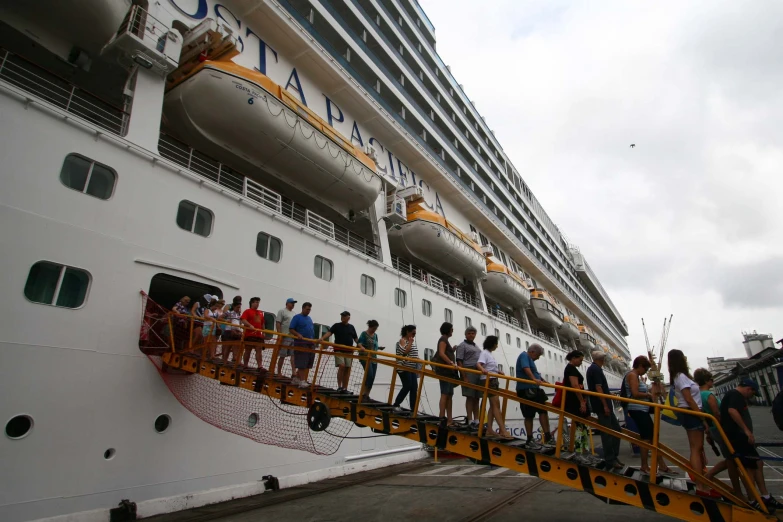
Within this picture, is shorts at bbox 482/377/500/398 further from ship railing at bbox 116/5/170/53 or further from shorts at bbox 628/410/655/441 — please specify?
ship railing at bbox 116/5/170/53

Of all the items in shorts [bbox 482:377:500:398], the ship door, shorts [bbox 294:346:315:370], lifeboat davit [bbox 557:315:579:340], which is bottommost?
shorts [bbox 482:377:500:398]

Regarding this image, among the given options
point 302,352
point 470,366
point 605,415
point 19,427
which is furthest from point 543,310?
point 19,427

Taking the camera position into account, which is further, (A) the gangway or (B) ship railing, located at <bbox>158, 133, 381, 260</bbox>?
(B) ship railing, located at <bbox>158, 133, 381, 260</bbox>

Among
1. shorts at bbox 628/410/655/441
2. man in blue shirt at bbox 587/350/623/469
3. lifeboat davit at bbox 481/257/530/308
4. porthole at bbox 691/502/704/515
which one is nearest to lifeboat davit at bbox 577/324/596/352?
lifeboat davit at bbox 481/257/530/308

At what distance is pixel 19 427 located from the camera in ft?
16.6

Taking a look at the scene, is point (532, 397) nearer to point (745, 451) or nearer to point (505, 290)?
point (745, 451)

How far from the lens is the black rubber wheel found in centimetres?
532

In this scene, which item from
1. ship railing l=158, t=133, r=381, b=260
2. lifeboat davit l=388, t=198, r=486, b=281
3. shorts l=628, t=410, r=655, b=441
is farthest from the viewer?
lifeboat davit l=388, t=198, r=486, b=281

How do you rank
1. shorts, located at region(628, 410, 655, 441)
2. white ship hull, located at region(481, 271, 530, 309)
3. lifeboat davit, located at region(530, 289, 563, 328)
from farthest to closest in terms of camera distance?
lifeboat davit, located at region(530, 289, 563, 328) < white ship hull, located at region(481, 271, 530, 309) < shorts, located at region(628, 410, 655, 441)

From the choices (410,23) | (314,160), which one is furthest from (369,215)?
(410,23)

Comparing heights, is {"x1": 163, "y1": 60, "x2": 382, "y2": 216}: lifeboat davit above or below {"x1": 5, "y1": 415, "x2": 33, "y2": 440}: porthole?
above

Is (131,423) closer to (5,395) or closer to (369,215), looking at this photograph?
(5,395)

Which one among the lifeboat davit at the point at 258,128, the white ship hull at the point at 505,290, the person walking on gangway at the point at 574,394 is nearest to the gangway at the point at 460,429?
the person walking on gangway at the point at 574,394

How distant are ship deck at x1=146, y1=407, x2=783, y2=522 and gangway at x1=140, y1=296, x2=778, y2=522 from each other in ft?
3.36
